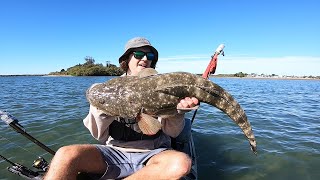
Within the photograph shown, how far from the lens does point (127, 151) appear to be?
508 centimetres

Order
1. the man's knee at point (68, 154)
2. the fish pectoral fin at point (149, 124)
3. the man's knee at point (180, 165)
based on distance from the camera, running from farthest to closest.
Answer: the man's knee at point (180, 165) < the man's knee at point (68, 154) < the fish pectoral fin at point (149, 124)

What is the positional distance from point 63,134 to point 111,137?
5.23m

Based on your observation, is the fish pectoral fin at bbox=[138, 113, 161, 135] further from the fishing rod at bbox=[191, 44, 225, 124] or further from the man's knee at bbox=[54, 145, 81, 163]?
the fishing rod at bbox=[191, 44, 225, 124]

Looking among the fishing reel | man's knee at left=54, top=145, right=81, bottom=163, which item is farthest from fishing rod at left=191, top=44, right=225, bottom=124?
the fishing reel

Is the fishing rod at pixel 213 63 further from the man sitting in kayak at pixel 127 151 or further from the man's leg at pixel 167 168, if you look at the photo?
the man's leg at pixel 167 168

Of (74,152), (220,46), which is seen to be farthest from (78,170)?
(220,46)

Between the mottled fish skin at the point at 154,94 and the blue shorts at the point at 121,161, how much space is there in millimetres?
1135

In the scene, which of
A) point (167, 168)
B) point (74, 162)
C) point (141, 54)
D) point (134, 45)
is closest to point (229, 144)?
point (167, 168)

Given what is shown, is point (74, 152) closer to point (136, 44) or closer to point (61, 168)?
point (61, 168)

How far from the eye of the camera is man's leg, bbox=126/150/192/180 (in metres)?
4.43

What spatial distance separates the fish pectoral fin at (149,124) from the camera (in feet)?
12.7

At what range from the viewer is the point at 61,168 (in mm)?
4199

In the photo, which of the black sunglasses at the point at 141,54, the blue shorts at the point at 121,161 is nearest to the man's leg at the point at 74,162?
the blue shorts at the point at 121,161

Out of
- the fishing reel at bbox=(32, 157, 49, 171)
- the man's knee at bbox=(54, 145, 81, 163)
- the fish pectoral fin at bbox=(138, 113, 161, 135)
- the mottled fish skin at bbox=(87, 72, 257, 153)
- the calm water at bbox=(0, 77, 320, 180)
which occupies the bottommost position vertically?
the calm water at bbox=(0, 77, 320, 180)
